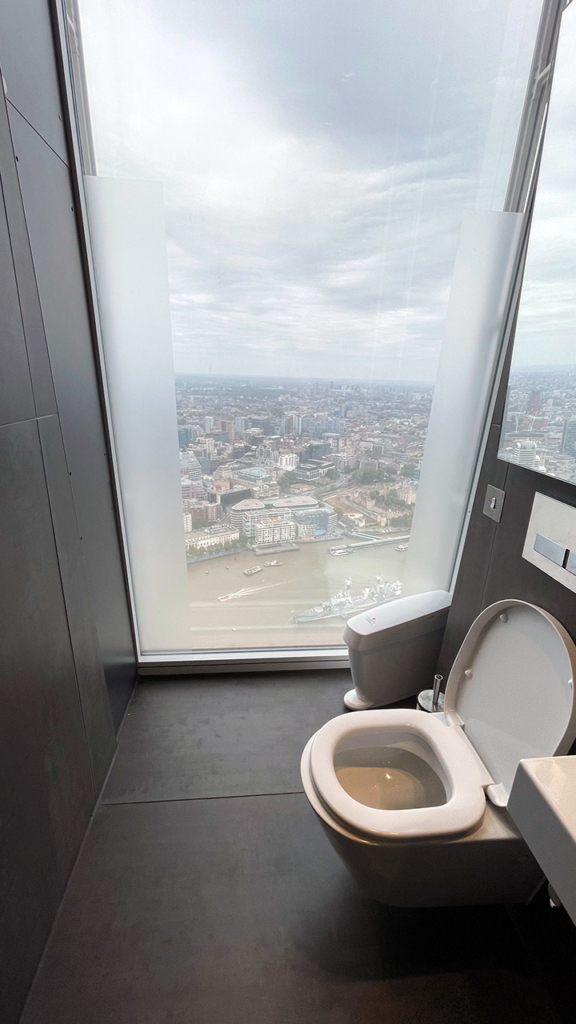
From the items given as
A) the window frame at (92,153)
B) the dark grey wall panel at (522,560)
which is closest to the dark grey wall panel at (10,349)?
the window frame at (92,153)

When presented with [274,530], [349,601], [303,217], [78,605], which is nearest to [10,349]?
[78,605]

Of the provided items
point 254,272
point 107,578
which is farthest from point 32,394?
point 254,272

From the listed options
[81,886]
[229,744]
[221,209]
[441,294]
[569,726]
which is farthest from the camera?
[229,744]

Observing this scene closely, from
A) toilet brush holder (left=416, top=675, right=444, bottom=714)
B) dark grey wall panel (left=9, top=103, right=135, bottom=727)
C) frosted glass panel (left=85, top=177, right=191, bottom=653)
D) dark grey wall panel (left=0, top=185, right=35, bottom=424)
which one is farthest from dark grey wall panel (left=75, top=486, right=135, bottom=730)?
toilet brush holder (left=416, top=675, right=444, bottom=714)

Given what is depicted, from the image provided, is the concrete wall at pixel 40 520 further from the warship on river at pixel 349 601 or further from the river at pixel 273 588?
the warship on river at pixel 349 601

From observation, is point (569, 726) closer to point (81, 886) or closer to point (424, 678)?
point (424, 678)

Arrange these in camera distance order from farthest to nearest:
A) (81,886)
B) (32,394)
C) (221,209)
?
(221,209)
(81,886)
(32,394)

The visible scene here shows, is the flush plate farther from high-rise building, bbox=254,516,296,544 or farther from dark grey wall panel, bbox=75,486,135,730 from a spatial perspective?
dark grey wall panel, bbox=75,486,135,730
